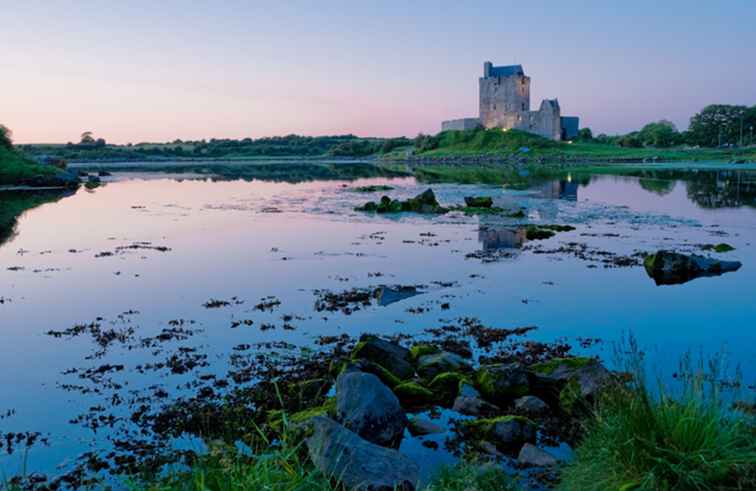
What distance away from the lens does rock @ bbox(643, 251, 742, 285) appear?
24453 mm

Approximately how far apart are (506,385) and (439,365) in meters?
1.86

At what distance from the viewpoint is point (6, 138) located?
3570 inches

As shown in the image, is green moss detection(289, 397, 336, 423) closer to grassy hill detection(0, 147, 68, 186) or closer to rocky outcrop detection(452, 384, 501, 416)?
rocky outcrop detection(452, 384, 501, 416)

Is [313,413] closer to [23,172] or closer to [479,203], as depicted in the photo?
[479,203]

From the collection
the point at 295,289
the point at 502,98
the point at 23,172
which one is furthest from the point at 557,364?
the point at 502,98

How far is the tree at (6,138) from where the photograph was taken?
8906 cm

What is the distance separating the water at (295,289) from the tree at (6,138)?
167 feet

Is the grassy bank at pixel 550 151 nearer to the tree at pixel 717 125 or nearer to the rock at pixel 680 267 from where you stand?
the tree at pixel 717 125

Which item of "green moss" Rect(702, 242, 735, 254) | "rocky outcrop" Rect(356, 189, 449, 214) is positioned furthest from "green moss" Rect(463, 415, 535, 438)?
"rocky outcrop" Rect(356, 189, 449, 214)

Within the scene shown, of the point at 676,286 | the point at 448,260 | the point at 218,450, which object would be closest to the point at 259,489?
the point at 218,450

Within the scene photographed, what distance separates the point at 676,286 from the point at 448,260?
9.75 metres

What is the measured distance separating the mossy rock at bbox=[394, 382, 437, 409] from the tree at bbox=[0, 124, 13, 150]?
9392cm

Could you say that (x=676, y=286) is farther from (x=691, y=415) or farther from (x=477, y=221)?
(x=477, y=221)

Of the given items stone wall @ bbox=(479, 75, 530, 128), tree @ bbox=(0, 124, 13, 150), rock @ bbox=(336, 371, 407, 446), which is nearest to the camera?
rock @ bbox=(336, 371, 407, 446)
